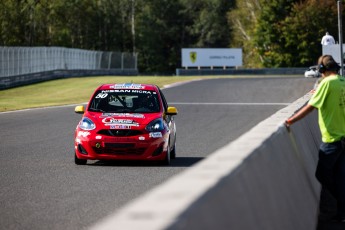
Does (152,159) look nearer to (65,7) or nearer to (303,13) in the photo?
(303,13)

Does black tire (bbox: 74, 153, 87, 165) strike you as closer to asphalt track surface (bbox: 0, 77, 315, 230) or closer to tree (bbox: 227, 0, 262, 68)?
asphalt track surface (bbox: 0, 77, 315, 230)

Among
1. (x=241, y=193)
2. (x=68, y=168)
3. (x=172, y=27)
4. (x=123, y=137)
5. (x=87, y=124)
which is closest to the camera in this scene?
(x=241, y=193)

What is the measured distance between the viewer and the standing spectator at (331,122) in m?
9.34

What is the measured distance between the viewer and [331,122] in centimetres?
944

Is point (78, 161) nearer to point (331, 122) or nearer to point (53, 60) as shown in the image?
point (331, 122)

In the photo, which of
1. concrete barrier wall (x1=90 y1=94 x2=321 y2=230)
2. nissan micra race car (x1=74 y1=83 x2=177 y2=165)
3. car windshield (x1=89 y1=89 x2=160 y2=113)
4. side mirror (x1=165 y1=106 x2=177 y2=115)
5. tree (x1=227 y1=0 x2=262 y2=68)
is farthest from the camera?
tree (x1=227 y1=0 x2=262 y2=68)

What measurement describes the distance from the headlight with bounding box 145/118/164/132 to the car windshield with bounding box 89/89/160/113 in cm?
56

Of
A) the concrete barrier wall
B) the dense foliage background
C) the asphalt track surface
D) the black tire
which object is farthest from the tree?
the concrete barrier wall

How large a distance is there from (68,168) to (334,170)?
6.70m

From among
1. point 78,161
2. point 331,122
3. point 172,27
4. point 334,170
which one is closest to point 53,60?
point 78,161

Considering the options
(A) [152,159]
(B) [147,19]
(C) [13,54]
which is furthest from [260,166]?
(B) [147,19]

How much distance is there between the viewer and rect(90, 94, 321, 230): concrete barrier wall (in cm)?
391

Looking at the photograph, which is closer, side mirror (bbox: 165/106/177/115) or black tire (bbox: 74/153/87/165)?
black tire (bbox: 74/153/87/165)

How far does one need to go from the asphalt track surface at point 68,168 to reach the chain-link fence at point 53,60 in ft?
85.3
